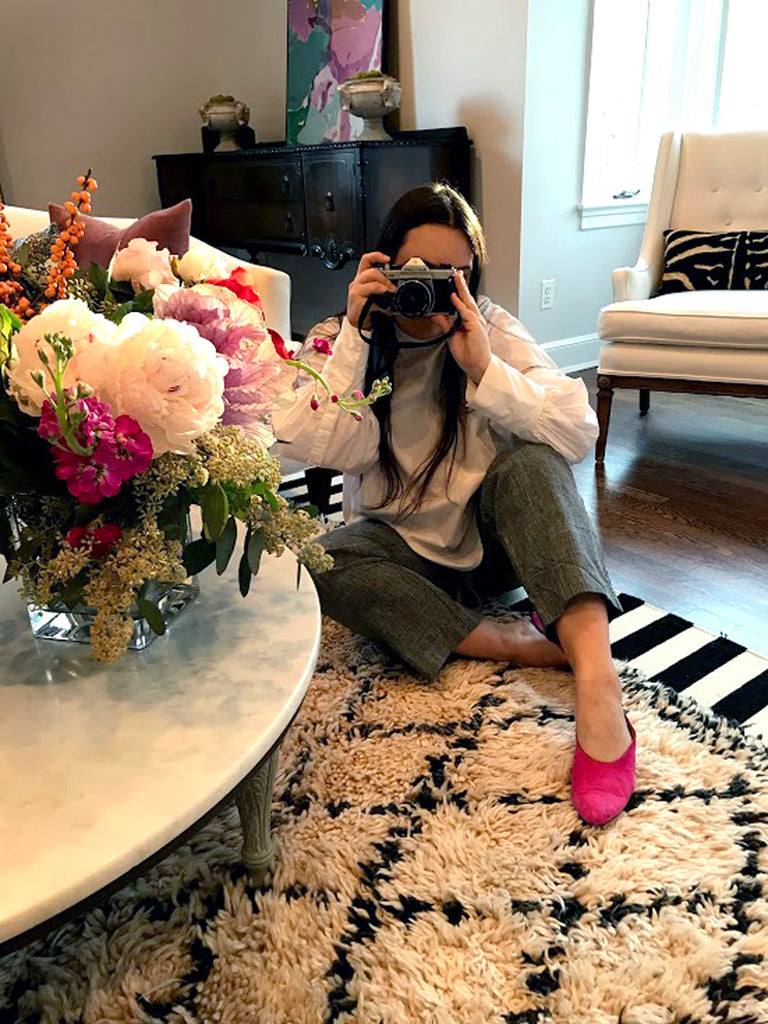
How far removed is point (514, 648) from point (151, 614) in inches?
27.6

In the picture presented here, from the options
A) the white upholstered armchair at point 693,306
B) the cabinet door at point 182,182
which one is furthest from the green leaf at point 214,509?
the cabinet door at point 182,182

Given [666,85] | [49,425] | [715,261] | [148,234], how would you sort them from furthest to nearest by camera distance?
[666,85]
[715,261]
[148,234]
[49,425]

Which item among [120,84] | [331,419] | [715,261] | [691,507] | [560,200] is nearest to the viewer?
[331,419]

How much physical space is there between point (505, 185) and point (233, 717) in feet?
8.04

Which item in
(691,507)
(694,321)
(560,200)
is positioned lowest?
(691,507)

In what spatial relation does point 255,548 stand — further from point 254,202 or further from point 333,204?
point 254,202

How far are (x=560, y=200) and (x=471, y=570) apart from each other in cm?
190

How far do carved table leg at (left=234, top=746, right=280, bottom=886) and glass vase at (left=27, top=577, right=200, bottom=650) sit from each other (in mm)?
195

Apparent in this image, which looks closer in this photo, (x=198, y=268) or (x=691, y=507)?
(x=198, y=268)

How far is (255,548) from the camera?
2.35 ft

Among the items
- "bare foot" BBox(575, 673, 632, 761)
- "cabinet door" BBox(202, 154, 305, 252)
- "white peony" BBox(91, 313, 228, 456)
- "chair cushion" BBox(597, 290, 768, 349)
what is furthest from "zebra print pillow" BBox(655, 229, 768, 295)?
"white peony" BBox(91, 313, 228, 456)

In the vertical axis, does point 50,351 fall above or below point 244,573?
above

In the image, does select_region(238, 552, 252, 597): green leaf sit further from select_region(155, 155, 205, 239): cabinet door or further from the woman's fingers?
select_region(155, 155, 205, 239): cabinet door

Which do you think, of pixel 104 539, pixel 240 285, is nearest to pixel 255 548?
pixel 104 539
